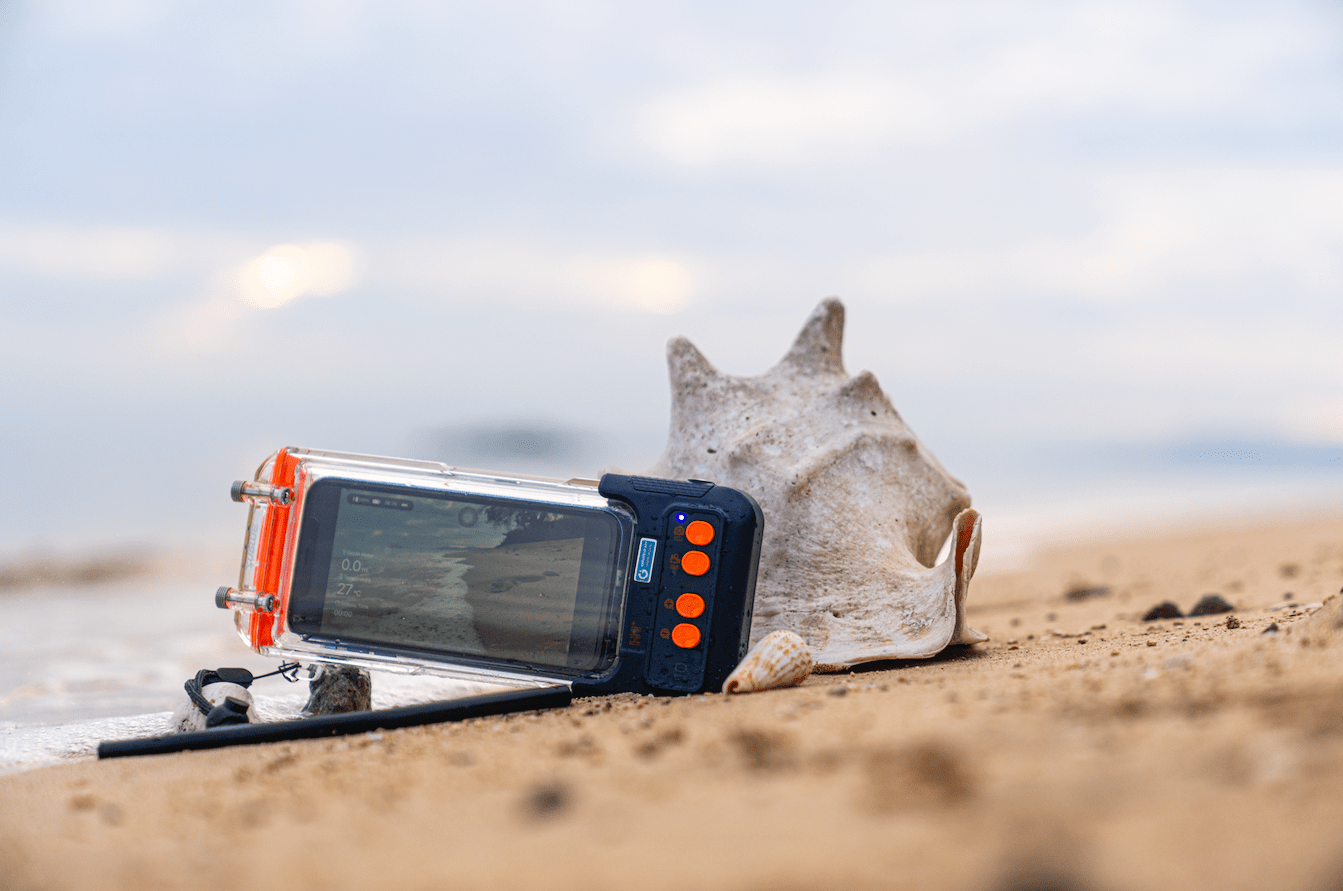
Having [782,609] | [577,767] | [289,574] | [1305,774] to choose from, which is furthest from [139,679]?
[1305,774]

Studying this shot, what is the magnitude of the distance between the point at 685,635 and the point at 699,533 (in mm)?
296

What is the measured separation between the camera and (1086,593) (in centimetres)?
534

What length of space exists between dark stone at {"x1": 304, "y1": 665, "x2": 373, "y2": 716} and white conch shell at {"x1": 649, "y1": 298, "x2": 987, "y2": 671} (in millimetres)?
1297

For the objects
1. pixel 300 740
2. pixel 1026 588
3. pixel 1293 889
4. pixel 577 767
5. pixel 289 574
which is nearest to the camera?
pixel 1293 889

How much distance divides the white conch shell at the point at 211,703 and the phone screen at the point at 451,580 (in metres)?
0.26

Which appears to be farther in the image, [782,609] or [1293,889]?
[782,609]

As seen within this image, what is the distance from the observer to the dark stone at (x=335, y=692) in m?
2.89

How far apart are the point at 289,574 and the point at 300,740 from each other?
516mm

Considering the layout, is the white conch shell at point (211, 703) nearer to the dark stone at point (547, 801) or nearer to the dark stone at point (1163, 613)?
the dark stone at point (547, 801)

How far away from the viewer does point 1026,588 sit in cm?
638

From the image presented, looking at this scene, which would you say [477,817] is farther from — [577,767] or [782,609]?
[782,609]

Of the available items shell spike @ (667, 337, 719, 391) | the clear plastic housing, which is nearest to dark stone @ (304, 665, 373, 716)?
the clear plastic housing

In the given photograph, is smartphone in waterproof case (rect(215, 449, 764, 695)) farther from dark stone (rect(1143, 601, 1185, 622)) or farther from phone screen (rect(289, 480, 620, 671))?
dark stone (rect(1143, 601, 1185, 622))

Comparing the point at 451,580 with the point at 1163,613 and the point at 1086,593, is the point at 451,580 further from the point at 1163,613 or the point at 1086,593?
the point at 1086,593
